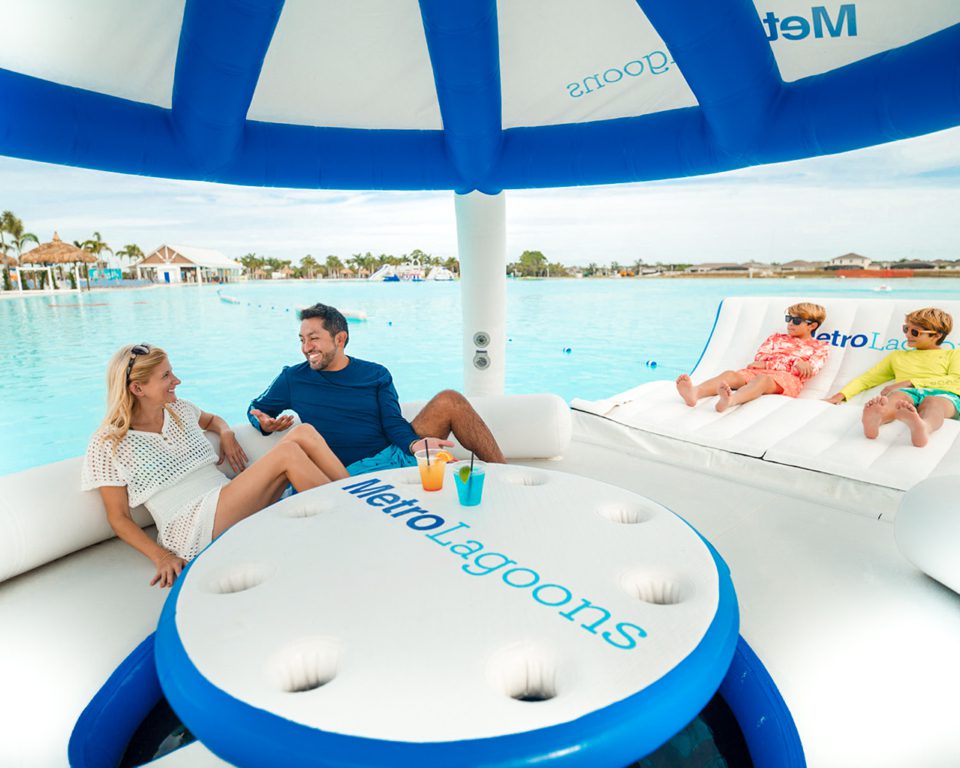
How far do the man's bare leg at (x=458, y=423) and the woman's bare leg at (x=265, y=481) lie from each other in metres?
0.74

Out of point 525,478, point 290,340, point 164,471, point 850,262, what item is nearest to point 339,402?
point 164,471

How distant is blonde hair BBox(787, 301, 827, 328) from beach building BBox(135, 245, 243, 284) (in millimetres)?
22569

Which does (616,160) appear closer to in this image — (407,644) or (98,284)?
(407,644)

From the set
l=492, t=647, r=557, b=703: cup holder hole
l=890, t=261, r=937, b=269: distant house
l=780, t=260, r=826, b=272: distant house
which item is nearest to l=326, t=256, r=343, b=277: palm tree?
l=780, t=260, r=826, b=272: distant house

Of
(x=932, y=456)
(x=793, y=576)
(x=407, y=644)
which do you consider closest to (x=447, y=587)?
(x=407, y=644)

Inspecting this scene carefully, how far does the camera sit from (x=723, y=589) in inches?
49.3

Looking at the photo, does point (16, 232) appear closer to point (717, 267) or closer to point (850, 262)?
point (717, 267)

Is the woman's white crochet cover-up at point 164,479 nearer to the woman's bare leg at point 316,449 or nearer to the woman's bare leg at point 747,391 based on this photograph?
the woman's bare leg at point 316,449

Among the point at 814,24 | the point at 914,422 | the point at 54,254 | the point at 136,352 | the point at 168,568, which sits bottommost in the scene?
the point at 168,568

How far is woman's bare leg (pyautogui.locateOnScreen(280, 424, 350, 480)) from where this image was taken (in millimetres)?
2035

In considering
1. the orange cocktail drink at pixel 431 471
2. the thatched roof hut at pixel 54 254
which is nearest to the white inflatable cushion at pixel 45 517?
the orange cocktail drink at pixel 431 471

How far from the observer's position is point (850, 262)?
1761 cm

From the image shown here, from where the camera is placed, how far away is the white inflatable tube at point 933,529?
67.2 inches

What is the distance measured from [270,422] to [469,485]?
1198 mm
